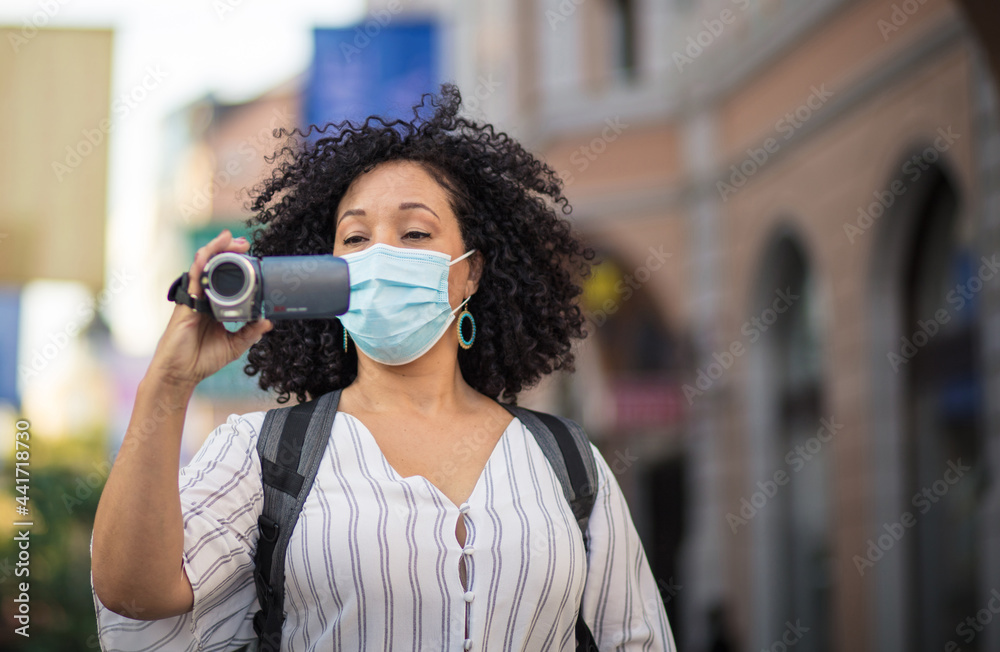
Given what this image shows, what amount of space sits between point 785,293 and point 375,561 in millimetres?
10096

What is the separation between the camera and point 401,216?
2.53 m

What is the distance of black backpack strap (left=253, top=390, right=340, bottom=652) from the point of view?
2166mm

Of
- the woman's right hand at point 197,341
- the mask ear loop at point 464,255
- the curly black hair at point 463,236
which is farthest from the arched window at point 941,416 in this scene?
the woman's right hand at point 197,341

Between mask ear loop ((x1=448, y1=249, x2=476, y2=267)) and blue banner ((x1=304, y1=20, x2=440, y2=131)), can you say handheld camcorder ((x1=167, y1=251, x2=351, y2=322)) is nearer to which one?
mask ear loop ((x1=448, y1=249, x2=476, y2=267))

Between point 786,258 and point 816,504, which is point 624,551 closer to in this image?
point 816,504

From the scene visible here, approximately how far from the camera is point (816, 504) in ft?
35.3

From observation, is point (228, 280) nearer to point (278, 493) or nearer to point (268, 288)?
point (268, 288)

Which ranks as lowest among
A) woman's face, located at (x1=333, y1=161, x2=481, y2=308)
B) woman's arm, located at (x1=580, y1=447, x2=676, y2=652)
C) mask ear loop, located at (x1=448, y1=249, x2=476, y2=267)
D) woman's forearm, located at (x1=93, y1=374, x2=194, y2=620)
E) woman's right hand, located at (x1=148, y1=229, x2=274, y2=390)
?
woman's arm, located at (x1=580, y1=447, x2=676, y2=652)

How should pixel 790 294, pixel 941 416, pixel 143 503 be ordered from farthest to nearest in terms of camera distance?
pixel 790 294 → pixel 941 416 → pixel 143 503

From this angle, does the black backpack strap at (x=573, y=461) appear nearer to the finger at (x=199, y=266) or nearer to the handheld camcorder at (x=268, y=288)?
the handheld camcorder at (x=268, y=288)

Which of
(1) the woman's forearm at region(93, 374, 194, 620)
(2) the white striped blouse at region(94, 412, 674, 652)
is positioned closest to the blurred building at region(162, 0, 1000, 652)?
(2) the white striped blouse at region(94, 412, 674, 652)

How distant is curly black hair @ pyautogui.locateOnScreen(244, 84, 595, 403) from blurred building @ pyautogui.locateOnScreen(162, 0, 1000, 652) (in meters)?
3.53

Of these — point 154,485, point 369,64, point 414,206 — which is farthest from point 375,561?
point 369,64

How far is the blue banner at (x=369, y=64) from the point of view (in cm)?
1168
